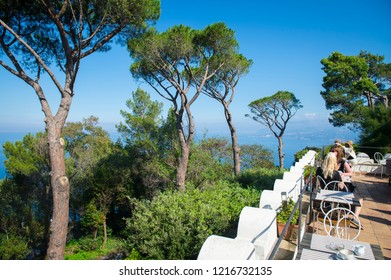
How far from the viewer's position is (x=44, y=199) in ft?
36.2

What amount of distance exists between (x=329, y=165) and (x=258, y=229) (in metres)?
2.35

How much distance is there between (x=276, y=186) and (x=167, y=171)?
7132mm

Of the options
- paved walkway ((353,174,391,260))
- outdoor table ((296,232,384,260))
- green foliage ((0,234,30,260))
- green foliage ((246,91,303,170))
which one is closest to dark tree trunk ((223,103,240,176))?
paved walkway ((353,174,391,260))

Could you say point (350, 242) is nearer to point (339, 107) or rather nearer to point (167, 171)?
point (167, 171)

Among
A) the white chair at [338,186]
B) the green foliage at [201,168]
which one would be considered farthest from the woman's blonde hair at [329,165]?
the green foliage at [201,168]

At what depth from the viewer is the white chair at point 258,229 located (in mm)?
2529

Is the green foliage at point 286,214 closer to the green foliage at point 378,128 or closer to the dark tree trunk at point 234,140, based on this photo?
the dark tree trunk at point 234,140

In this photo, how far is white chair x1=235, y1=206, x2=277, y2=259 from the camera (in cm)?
253

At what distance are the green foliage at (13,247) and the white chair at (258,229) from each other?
388 inches

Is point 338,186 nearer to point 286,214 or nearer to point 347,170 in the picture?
point 347,170

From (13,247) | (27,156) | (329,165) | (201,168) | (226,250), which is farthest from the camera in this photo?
(27,156)

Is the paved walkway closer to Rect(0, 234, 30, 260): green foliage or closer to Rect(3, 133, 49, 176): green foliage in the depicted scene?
Rect(0, 234, 30, 260): green foliage

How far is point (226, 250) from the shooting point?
2.00 m

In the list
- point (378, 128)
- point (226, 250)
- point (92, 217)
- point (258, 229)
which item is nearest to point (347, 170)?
point (258, 229)
